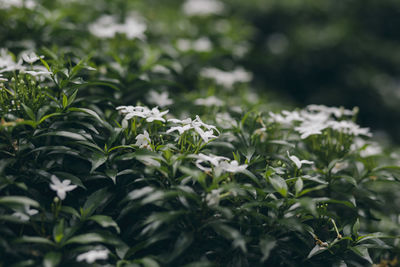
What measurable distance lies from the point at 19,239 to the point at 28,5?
1.93 metres

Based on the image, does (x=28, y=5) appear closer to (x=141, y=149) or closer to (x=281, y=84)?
(x=141, y=149)

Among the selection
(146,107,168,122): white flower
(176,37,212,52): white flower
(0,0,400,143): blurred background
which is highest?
(0,0,400,143): blurred background

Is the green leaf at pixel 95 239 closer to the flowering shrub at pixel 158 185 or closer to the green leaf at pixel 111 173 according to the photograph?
the flowering shrub at pixel 158 185

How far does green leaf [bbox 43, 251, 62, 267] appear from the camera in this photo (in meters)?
1.19

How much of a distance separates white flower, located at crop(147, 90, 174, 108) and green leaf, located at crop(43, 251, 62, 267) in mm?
1148

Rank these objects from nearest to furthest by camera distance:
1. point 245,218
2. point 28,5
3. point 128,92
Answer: point 245,218, point 128,92, point 28,5

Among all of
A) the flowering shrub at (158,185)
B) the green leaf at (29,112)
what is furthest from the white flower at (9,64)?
the green leaf at (29,112)

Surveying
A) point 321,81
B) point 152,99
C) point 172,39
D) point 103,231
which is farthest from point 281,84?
point 103,231

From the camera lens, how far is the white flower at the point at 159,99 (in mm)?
2182

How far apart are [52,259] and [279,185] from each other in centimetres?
91

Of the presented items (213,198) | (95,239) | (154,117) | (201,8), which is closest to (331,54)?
(201,8)

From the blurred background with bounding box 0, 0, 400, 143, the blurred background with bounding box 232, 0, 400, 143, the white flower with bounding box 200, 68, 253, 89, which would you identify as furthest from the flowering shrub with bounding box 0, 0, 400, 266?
the blurred background with bounding box 232, 0, 400, 143

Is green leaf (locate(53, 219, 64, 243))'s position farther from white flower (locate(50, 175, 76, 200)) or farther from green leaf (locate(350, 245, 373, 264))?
green leaf (locate(350, 245, 373, 264))

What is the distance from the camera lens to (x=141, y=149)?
4.90ft
